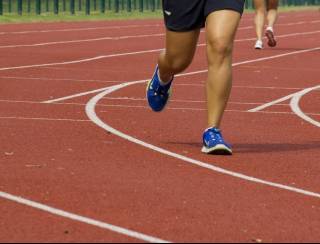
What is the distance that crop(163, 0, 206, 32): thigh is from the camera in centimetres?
1138

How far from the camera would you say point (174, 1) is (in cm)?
1145

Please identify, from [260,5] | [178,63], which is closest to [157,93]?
[178,63]

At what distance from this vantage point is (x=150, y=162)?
10.7 m

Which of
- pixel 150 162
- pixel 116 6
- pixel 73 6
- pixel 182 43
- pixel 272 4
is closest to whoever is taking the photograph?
pixel 150 162

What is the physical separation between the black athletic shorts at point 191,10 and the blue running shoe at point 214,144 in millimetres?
841

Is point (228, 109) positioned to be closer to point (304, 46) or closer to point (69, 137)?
point (69, 137)

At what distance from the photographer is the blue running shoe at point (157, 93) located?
497 inches

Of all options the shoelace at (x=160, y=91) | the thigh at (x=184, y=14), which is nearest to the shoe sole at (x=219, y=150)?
the thigh at (x=184, y=14)

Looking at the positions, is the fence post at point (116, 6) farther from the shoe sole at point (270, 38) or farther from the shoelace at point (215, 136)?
the shoelace at point (215, 136)

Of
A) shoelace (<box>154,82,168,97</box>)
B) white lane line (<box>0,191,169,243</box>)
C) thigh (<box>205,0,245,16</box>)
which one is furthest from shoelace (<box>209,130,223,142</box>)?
white lane line (<box>0,191,169,243</box>)

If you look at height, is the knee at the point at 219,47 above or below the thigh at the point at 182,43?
above

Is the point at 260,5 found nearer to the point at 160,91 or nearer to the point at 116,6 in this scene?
the point at 160,91

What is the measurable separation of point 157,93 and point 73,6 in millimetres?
39950

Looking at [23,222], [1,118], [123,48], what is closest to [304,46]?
[123,48]
